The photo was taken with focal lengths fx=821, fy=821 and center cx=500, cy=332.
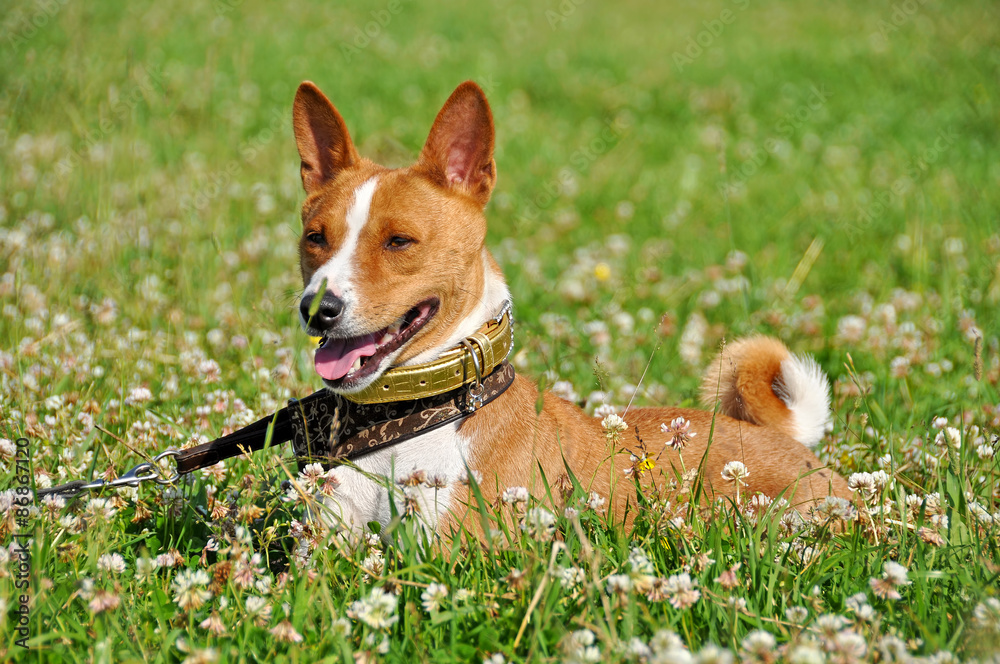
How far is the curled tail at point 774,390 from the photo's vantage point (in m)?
3.61

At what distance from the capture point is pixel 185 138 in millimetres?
8109

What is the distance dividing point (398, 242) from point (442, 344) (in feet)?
1.31

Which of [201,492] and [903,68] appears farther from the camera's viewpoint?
[903,68]

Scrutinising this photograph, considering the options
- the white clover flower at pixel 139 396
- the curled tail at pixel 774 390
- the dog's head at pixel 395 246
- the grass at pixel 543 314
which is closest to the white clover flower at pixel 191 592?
the grass at pixel 543 314

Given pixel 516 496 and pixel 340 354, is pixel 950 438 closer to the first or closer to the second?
pixel 516 496

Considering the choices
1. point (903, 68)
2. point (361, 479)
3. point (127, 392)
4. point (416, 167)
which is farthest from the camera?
point (903, 68)

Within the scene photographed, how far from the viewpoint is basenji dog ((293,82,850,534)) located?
8.96 ft

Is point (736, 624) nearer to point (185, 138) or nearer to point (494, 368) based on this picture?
point (494, 368)

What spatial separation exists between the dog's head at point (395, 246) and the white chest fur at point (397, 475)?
271mm

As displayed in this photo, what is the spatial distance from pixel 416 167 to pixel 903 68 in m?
12.1

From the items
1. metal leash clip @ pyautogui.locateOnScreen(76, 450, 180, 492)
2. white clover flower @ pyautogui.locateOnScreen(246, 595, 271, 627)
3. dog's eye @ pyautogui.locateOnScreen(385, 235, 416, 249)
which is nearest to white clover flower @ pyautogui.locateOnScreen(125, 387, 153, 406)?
metal leash clip @ pyautogui.locateOnScreen(76, 450, 180, 492)

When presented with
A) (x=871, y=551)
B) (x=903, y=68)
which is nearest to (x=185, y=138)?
(x=871, y=551)

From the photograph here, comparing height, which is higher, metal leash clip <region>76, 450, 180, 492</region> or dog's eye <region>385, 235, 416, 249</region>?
dog's eye <region>385, 235, 416, 249</region>

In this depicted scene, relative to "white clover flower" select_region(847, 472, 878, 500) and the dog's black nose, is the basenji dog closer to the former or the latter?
the dog's black nose
